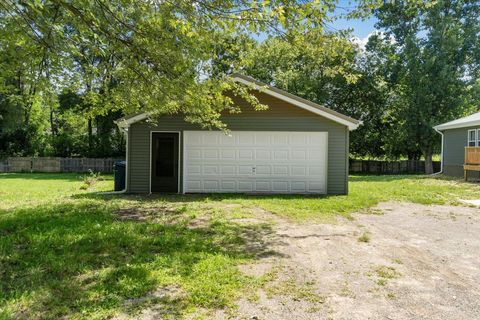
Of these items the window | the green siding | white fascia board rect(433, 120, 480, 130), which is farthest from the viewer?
the green siding

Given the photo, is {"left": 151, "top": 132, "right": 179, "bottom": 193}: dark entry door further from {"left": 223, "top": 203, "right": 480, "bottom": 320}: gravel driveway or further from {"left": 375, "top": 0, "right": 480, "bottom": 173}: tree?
{"left": 375, "top": 0, "right": 480, "bottom": 173}: tree

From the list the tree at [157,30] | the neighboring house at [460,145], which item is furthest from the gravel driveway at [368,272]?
the neighboring house at [460,145]

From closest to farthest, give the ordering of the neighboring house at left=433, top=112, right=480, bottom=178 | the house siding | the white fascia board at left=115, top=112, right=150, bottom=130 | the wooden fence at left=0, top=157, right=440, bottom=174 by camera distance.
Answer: the white fascia board at left=115, top=112, right=150, bottom=130, the house siding, the neighboring house at left=433, top=112, right=480, bottom=178, the wooden fence at left=0, top=157, right=440, bottom=174

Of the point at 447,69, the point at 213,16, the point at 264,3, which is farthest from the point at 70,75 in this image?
the point at 447,69

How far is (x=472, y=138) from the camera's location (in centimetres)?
1673

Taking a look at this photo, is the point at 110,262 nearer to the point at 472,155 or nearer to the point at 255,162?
the point at 255,162

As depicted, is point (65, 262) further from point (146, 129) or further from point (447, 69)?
point (447, 69)

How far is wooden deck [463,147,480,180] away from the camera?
15.1 meters

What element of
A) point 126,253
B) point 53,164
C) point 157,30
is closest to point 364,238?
point 126,253

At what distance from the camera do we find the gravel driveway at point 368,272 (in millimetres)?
3205

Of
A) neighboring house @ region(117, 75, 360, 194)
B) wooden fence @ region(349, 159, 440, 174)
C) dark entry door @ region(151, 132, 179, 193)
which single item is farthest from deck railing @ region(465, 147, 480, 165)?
dark entry door @ region(151, 132, 179, 193)

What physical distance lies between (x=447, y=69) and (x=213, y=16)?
1962 cm

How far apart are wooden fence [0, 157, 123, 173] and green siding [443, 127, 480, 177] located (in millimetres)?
20441

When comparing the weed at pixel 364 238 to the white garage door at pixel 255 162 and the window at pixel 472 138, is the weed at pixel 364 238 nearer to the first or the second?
the white garage door at pixel 255 162
